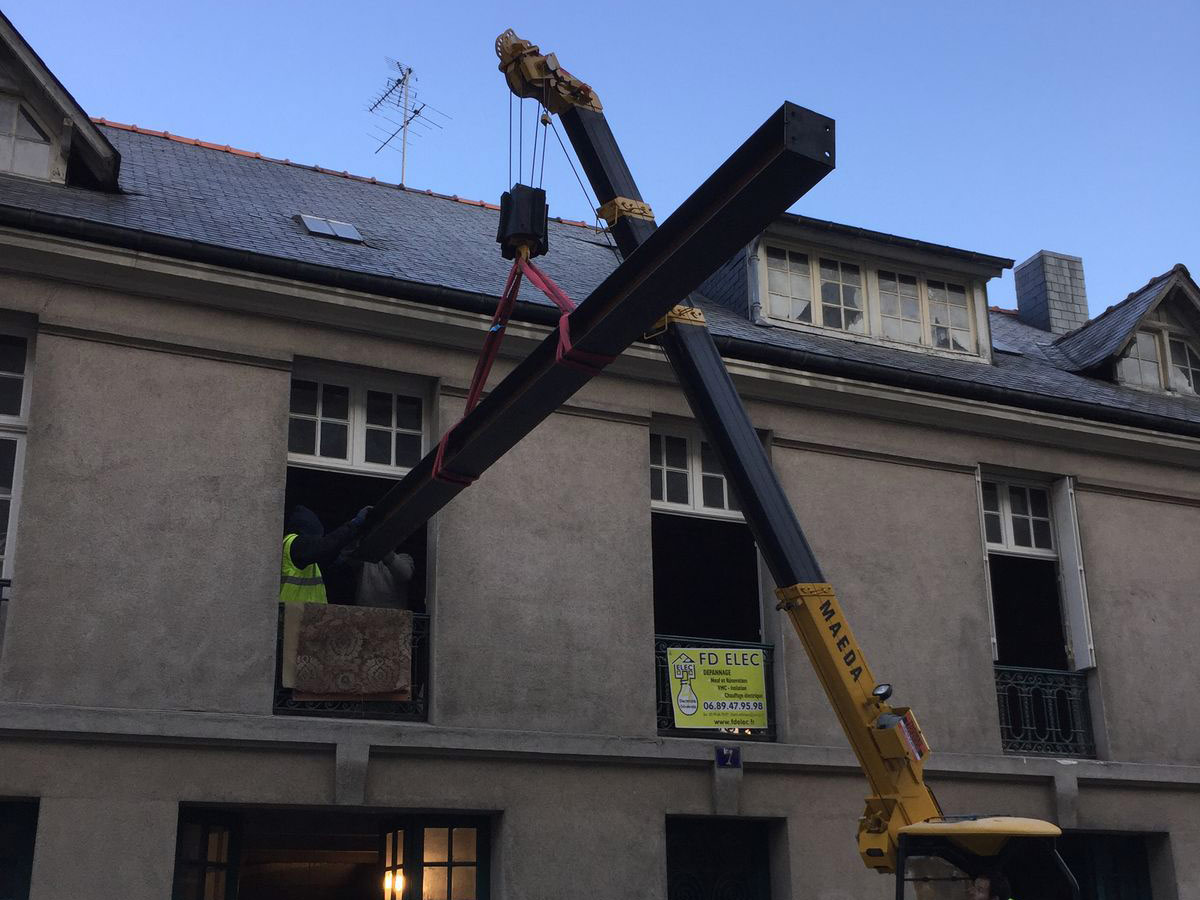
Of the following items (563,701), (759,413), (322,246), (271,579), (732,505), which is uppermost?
(322,246)

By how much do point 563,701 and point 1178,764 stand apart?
6.59 meters

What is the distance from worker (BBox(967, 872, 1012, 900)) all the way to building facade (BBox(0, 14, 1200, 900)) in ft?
14.2

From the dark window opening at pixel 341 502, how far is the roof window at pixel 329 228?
2321mm

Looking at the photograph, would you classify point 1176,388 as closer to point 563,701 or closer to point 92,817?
point 563,701

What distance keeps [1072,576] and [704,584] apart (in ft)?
16.1

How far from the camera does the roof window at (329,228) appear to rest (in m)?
13.8

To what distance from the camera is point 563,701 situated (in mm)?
12062

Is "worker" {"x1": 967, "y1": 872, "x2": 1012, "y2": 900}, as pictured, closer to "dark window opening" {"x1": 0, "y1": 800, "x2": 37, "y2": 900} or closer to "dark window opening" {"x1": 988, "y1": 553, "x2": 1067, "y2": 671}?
"dark window opening" {"x1": 0, "y1": 800, "x2": 37, "y2": 900}

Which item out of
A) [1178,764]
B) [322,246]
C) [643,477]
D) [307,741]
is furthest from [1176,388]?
[307,741]

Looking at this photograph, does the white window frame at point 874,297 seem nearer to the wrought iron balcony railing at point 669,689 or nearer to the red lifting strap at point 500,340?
the wrought iron balcony railing at point 669,689

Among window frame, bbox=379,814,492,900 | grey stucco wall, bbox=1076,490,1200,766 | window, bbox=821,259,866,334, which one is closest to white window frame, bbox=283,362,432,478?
window frame, bbox=379,814,492,900

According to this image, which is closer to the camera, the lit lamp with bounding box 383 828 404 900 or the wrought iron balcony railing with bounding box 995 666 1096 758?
the lit lamp with bounding box 383 828 404 900

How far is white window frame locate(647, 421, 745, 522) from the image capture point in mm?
13445

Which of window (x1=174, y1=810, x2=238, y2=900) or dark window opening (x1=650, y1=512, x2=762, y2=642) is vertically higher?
dark window opening (x1=650, y1=512, x2=762, y2=642)
